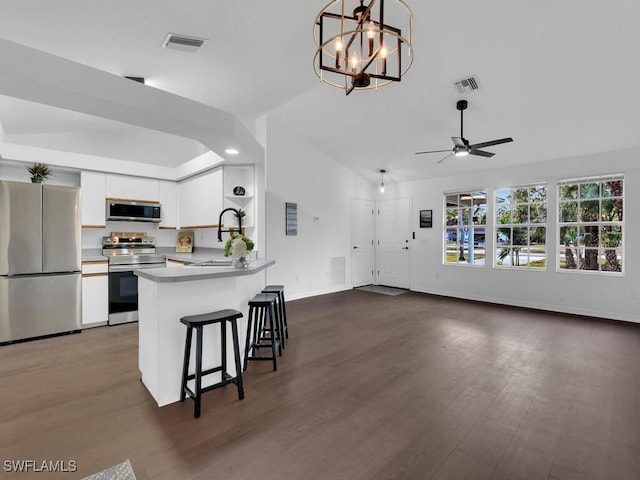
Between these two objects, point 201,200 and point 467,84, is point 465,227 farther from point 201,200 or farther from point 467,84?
point 201,200

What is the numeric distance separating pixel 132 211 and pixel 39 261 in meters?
1.47

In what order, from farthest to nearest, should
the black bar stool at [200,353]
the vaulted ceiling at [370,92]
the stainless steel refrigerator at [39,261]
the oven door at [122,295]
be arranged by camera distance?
the oven door at [122,295], the stainless steel refrigerator at [39,261], the vaulted ceiling at [370,92], the black bar stool at [200,353]

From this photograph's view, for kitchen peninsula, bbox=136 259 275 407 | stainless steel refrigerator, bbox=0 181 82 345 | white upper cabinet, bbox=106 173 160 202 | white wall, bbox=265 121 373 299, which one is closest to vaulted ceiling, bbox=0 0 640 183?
white upper cabinet, bbox=106 173 160 202

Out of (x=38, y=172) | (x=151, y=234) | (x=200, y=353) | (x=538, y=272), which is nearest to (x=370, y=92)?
(x=200, y=353)

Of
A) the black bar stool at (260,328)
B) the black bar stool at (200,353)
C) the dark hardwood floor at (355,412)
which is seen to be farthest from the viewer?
the black bar stool at (260,328)

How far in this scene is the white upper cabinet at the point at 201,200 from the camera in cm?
509

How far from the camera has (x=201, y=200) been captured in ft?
17.4

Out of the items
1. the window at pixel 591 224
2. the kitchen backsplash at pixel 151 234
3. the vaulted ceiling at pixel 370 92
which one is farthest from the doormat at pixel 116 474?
the window at pixel 591 224

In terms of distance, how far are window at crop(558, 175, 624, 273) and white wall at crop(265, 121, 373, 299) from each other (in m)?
4.02

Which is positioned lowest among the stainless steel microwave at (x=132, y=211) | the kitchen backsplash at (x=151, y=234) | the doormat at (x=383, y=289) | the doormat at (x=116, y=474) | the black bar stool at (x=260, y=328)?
the doormat at (x=116, y=474)

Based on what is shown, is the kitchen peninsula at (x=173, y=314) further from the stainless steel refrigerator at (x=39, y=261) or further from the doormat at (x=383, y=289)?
the doormat at (x=383, y=289)

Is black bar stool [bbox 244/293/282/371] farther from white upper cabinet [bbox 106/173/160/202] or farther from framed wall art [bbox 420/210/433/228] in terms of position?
framed wall art [bbox 420/210/433/228]

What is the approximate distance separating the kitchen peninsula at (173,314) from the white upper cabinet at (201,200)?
99.1 inches

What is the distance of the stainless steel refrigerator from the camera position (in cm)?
371
